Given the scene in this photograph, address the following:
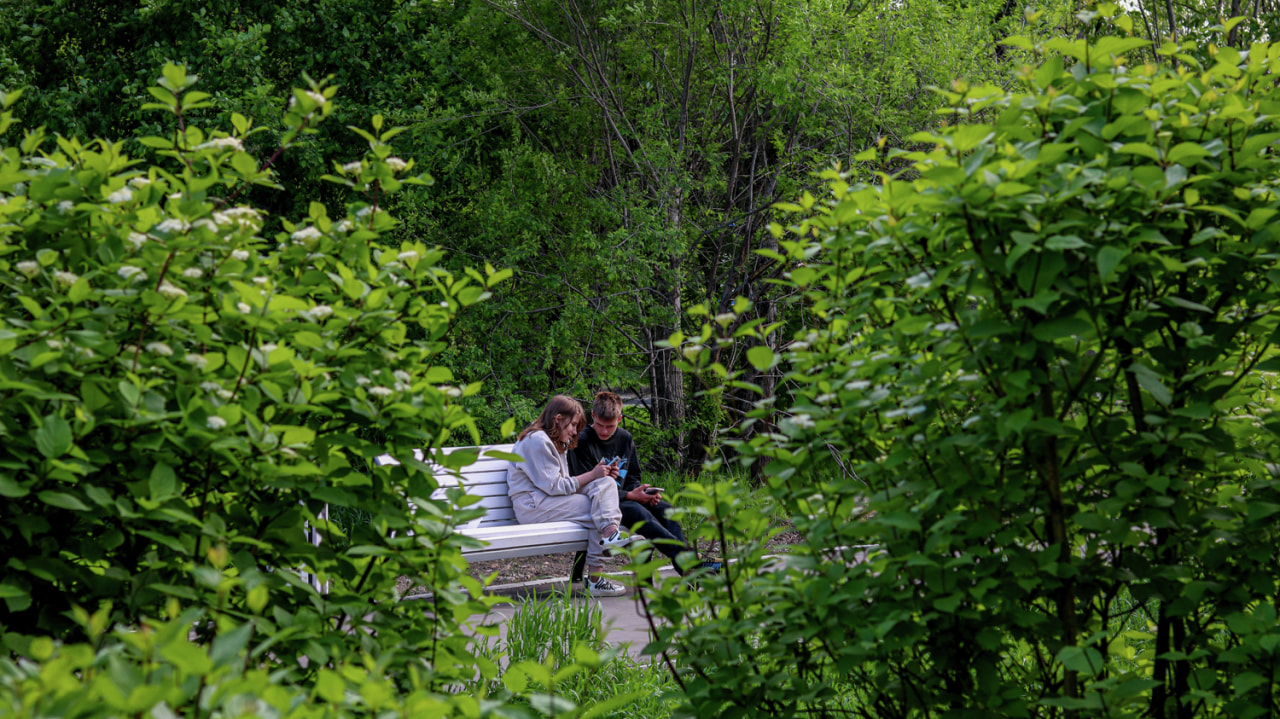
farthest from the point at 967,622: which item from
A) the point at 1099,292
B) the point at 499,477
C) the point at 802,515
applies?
the point at 499,477

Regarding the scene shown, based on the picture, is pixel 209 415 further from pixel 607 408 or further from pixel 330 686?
pixel 607 408

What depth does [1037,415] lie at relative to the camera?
7.20 feet

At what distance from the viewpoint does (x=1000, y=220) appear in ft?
6.83

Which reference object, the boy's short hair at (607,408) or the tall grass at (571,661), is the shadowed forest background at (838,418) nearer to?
the tall grass at (571,661)

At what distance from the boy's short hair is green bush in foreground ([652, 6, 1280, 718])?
4.10 meters

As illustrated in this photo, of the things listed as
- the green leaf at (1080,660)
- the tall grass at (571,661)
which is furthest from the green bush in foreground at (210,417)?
the tall grass at (571,661)

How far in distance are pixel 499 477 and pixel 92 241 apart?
4.34 m

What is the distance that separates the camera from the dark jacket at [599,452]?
657cm

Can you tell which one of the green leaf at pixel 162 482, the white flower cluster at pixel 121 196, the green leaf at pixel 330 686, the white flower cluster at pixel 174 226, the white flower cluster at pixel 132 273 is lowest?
the green leaf at pixel 162 482

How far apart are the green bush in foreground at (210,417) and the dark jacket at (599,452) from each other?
419cm

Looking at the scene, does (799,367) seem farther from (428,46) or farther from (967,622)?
(428,46)

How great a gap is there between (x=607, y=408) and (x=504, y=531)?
122 centimetres

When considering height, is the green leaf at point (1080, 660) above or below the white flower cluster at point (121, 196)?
below

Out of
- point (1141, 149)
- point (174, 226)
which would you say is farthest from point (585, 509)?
point (1141, 149)
